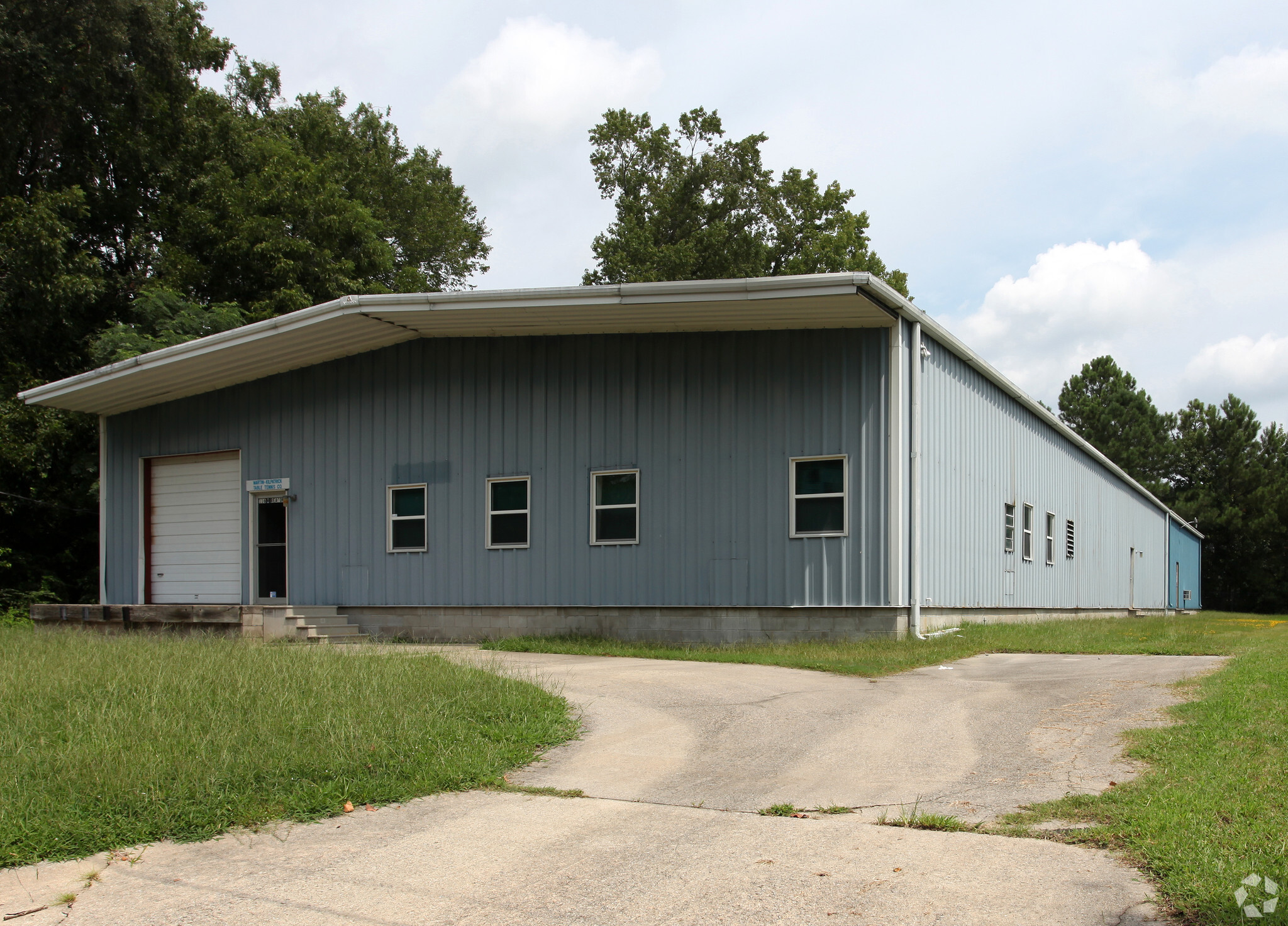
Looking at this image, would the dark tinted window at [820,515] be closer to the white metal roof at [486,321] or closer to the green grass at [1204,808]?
the white metal roof at [486,321]

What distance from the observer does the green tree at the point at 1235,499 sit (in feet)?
178

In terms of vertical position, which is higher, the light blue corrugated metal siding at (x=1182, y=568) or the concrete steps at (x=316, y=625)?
the concrete steps at (x=316, y=625)

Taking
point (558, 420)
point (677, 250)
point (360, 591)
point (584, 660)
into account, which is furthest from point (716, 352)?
point (677, 250)

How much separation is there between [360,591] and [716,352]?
7.48 meters

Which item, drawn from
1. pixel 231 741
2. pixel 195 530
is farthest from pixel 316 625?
pixel 231 741

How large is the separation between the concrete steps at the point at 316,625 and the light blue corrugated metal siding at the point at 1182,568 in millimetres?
33153

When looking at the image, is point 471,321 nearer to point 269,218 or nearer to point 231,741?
point 231,741

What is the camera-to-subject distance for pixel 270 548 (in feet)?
65.2

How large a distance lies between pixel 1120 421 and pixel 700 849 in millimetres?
61880

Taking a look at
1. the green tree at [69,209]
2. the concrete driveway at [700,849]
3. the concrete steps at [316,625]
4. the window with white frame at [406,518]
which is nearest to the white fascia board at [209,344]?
the window with white frame at [406,518]

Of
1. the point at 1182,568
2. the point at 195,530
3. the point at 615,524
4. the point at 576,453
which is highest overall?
the point at 576,453

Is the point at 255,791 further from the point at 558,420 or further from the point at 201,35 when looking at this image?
the point at 201,35

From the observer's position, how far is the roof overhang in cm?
1478

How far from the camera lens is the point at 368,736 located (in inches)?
293
